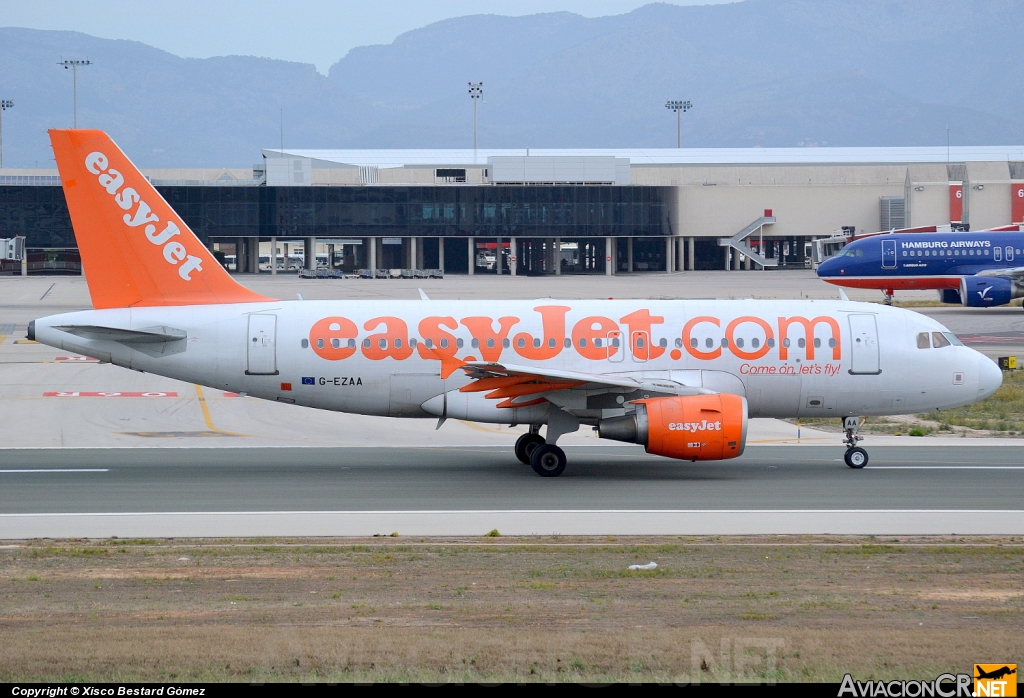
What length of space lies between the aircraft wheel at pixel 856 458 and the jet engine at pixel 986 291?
148ft

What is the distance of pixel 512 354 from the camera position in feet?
81.6

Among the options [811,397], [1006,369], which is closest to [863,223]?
[1006,369]

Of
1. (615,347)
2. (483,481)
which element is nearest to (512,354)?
(615,347)

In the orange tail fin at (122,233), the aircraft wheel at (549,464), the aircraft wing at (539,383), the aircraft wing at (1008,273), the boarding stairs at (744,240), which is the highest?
the boarding stairs at (744,240)

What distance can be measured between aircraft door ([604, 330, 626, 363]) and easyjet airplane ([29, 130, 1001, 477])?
31mm

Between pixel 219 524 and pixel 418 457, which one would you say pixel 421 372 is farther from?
pixel 219 524

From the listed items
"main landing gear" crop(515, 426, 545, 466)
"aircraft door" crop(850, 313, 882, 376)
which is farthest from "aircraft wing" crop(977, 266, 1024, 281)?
"main landing gear" crop(515, 426, 545, 466)

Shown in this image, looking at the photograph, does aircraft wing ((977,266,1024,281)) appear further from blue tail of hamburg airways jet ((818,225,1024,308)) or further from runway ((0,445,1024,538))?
runway ((0,445,1024,538))

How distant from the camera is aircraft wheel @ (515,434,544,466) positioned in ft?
84.4

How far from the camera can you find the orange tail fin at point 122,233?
80.8 ft

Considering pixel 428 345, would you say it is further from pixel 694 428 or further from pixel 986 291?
pixel 986 291

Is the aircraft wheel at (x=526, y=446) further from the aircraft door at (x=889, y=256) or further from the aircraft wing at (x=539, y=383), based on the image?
the aircraft door at (x=889, y=256)

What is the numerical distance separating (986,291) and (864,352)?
45299 millimetres

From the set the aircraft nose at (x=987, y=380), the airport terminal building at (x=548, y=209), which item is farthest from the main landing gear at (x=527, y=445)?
the airport terminal building at (x=548, y=209)
